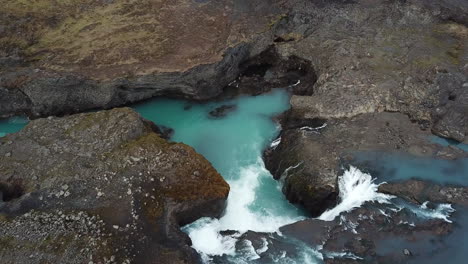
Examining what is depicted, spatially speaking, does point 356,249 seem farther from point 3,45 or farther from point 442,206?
point 3,45

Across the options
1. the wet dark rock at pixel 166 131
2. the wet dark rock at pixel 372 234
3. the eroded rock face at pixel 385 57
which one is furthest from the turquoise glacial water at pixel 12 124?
the wet dark rock at pixel 372 234

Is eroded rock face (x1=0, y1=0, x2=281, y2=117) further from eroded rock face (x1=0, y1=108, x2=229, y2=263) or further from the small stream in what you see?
eroded rock face (x1=0, y1=108, x2=229, y2=263)

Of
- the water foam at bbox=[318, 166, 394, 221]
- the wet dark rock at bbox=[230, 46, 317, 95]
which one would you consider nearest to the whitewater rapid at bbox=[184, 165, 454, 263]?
the water foam at bbox=[318, 166, 394, 221]

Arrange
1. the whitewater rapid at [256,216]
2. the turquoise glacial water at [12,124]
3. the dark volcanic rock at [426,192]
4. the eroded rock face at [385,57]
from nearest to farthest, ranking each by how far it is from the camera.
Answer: the whitewater rapid at [256,216]
the dark volcanic rock at [426,192]
the eroded rock face at [385,57]
the turquoise glacial water at [12,124]

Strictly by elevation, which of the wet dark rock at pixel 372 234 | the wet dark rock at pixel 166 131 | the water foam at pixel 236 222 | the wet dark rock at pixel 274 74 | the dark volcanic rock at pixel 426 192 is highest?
the wet dark rock at pixel 274 74

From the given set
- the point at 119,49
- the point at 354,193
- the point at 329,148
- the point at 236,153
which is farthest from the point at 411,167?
the point at 119,49

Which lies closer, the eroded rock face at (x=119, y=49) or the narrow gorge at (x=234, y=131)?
the narrow gorge at (x=234, y=131)

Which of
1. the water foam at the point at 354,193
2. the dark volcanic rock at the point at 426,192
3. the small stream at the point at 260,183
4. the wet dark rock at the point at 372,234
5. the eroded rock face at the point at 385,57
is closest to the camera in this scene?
the wet dark rock at the point at 372,234

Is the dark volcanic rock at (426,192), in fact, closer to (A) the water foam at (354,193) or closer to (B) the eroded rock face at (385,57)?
(A) the water foam at (354,193)

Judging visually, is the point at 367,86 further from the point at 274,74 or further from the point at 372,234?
the point at 372,234
